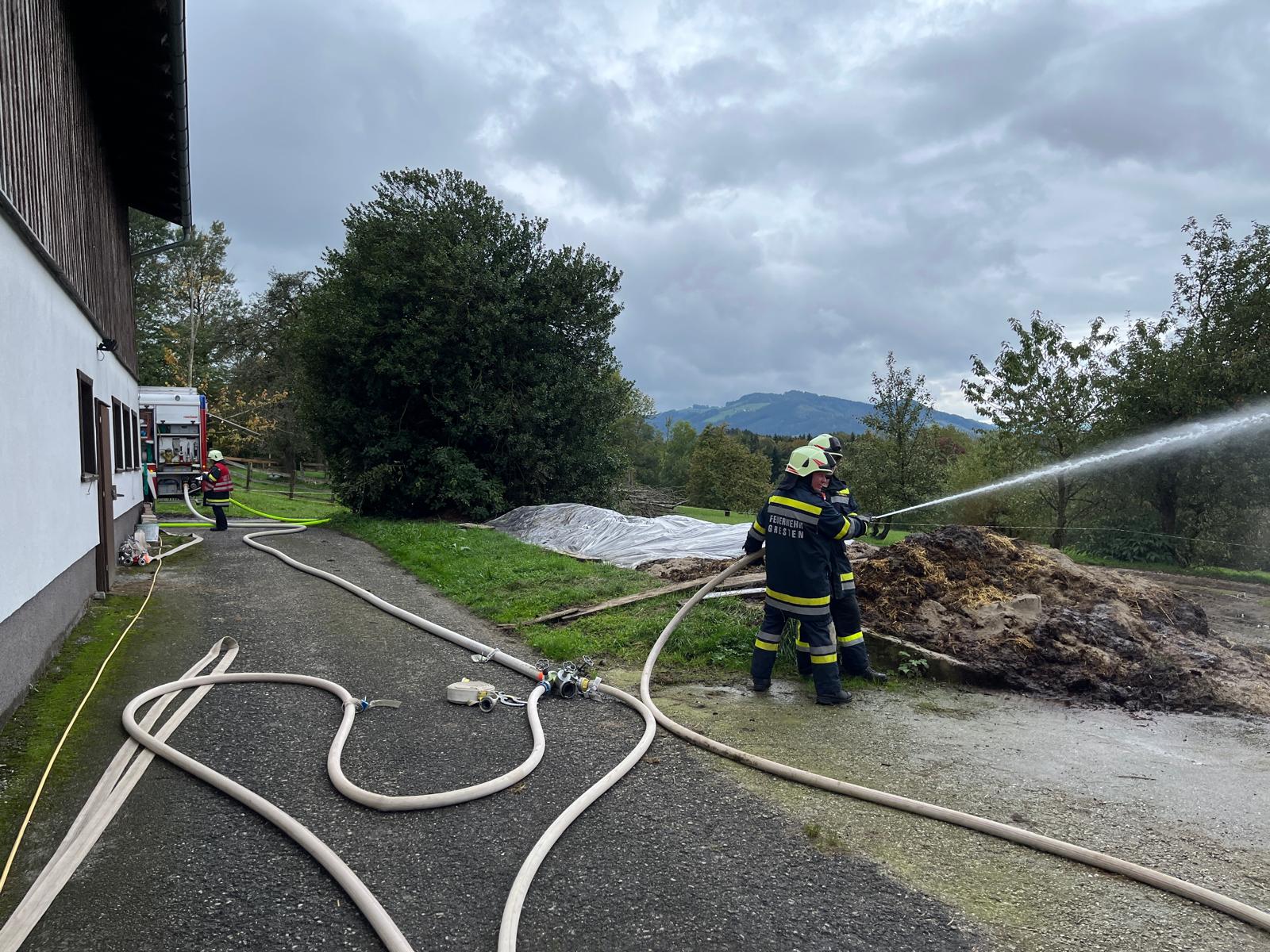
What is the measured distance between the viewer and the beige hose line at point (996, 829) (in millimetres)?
3020

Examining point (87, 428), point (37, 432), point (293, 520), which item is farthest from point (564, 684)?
point (293, 520)

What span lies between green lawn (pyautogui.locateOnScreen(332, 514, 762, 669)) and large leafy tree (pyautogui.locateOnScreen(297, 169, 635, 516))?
4557mm

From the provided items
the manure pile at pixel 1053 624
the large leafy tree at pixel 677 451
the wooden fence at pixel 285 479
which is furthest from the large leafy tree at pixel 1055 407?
the large leafy tree at pixel 677 451

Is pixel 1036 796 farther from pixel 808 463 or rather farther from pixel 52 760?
pixel 52 760

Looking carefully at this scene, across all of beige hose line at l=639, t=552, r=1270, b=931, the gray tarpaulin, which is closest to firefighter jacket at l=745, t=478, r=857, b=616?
beige hose line at l=639, t=552, r=1270, b=931

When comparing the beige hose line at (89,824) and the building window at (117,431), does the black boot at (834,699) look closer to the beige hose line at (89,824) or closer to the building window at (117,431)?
the beige hose line at (89,824)

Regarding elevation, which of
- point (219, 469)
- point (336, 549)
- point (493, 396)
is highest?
point (493, 396)

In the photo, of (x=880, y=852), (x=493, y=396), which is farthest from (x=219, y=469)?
(x=880, y=852)

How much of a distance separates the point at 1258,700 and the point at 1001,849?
3.65 m

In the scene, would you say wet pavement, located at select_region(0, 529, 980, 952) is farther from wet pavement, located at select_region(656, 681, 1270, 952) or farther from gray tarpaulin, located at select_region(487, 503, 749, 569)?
gray tarpaulin, located at select_region(487, 503, 749, 569)

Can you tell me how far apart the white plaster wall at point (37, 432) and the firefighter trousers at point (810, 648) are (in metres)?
5.11

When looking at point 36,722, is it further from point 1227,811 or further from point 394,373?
point 394,373

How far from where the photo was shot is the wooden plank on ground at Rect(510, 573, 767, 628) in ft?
27.5

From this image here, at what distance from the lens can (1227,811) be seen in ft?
12.9
